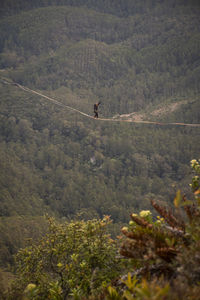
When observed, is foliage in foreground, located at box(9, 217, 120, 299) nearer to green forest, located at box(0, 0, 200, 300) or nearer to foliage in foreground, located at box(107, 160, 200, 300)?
green forest, located at box(0, 0, 200, 300)

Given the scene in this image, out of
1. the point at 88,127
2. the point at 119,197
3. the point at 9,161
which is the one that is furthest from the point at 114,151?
the point at 9,161

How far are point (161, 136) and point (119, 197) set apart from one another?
3450 cm

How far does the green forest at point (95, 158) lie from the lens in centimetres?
854

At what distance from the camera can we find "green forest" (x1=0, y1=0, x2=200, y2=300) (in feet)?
28.0

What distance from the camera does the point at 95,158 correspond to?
10131 cm

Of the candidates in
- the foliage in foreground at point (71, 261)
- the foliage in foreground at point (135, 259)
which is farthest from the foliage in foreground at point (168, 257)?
the foliage in foreground at point (71, 261)

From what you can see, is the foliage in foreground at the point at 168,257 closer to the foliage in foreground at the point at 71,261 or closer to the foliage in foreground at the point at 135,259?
the foliage in foreground at the point at 135,259

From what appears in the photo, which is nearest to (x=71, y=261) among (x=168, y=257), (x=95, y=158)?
(x=168, y=257)

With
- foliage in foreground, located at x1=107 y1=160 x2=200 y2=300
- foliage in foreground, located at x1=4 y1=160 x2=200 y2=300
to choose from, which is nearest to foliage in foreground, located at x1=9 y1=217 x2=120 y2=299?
foliage in foreground, located at x1=4 y1=160 x2=200 y2=300

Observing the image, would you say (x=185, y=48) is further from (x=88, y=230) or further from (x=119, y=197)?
(x=88, y=230)

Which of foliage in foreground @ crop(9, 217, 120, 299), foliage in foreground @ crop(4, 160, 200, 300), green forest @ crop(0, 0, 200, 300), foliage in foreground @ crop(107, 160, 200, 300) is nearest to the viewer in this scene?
foliage in foreground @ crop(107, 160, 200, 300)

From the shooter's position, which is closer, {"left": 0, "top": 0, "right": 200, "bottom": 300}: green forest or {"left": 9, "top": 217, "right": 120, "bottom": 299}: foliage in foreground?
{"left": 9, "top": 217, "right": 120, "bottom": 299}: foliage in foreground

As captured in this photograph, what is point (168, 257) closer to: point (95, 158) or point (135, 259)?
point (135, 259)

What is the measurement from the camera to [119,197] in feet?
271
